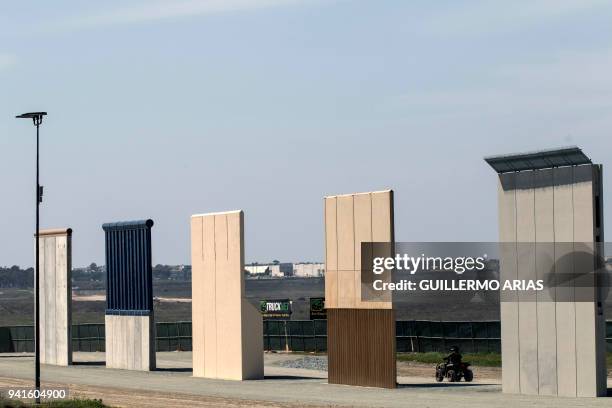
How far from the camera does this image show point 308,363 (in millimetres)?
59312

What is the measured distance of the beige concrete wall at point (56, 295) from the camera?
60.0 m

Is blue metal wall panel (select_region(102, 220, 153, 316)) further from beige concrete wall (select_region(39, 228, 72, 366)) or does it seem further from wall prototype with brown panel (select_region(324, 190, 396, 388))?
wall prototype with brown panel (select_region(324, 190, 396, 388))

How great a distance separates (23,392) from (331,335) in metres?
11.5

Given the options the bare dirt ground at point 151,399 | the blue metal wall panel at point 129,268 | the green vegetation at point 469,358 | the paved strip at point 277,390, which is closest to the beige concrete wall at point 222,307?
the paved strip at point 277,390

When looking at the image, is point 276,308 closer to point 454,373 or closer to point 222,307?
point 222,307

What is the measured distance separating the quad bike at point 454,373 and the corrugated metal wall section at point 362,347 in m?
4.00

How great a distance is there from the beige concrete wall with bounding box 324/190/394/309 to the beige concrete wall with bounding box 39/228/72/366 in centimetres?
1769

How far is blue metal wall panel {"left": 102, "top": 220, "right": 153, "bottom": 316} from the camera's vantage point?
55188 millimetres

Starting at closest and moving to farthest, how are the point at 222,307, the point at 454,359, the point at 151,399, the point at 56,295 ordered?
the point at 151,399, the point at 454,359, the point at 222,307, the point at 56,295

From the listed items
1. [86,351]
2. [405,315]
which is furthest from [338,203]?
[405,315]

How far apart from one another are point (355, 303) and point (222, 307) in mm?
7022

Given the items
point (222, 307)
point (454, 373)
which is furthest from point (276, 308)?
point (454, 373)

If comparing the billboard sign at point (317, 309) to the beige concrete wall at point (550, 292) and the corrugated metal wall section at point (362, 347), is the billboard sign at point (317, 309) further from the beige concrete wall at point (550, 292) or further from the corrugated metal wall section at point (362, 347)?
the beige concrete wall at point (550, 292)

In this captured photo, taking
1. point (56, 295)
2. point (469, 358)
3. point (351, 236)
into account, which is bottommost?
point (469, 358)
